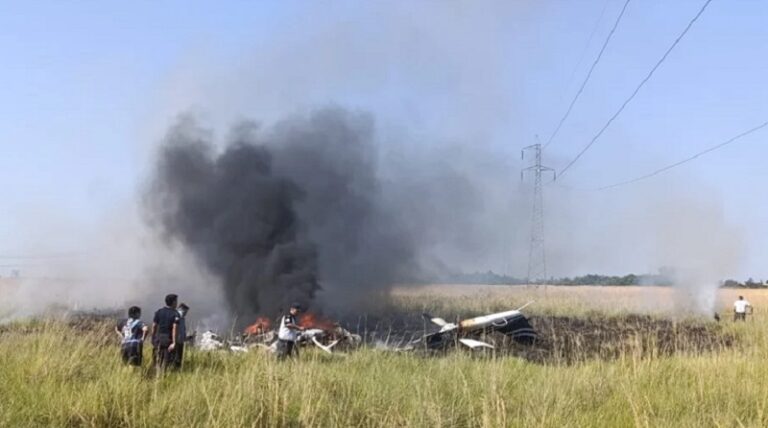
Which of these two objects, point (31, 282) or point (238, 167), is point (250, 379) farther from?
point (31, 282)

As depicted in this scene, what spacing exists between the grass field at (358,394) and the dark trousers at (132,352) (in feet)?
1.00

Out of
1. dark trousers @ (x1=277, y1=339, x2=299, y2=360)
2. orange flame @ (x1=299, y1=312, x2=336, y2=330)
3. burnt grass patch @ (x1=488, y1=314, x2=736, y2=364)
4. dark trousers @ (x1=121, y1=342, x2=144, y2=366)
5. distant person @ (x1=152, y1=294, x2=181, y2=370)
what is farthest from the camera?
orange flame @ (x1=299, y1=312, x2=336, y2=330)

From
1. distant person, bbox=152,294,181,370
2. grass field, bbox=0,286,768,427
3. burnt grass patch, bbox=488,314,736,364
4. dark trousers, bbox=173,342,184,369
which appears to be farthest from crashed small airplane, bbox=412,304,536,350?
distant person, bbox=152,294,181,370

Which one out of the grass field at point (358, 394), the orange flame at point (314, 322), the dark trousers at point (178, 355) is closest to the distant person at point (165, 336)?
the dark trousers at point (178, 355)

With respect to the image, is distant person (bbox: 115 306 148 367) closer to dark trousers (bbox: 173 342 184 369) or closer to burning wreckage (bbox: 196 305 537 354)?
dark trousers (bbox: 173 342 184 369)

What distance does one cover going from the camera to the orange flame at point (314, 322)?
21.4m

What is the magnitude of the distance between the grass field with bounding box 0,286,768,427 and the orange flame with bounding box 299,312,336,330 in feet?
26.3

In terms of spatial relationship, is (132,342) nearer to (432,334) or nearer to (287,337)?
(287,337)

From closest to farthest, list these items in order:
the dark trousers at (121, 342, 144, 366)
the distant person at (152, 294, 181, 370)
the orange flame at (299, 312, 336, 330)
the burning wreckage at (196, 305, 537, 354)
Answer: the dark trousers at (121, 342, 144, 366)
the distant person at (152, 294, 181, 370)
the burning wreckage at (196, 305, 537, 354)
the orange flame at (299, 312, 336, 330)

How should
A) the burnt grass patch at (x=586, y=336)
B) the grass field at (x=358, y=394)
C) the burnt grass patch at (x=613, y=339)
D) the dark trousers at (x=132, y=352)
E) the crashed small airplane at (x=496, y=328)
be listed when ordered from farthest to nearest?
the crashed small airplane at (x=496, y=328) < the burnt grass patch at (x=586, y=336) < the burnt grass patch at (x=613, y=339) < the dark trousers at (x=132, y=352) < the grass field at (x=358, y=394)

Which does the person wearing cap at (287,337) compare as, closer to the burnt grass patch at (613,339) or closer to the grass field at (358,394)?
the grass field at (358,394)

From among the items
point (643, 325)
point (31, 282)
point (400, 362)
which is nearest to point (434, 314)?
point (643, 325)

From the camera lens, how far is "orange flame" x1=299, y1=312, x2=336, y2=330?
21391mm

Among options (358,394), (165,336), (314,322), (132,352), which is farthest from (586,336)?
(132,352)
